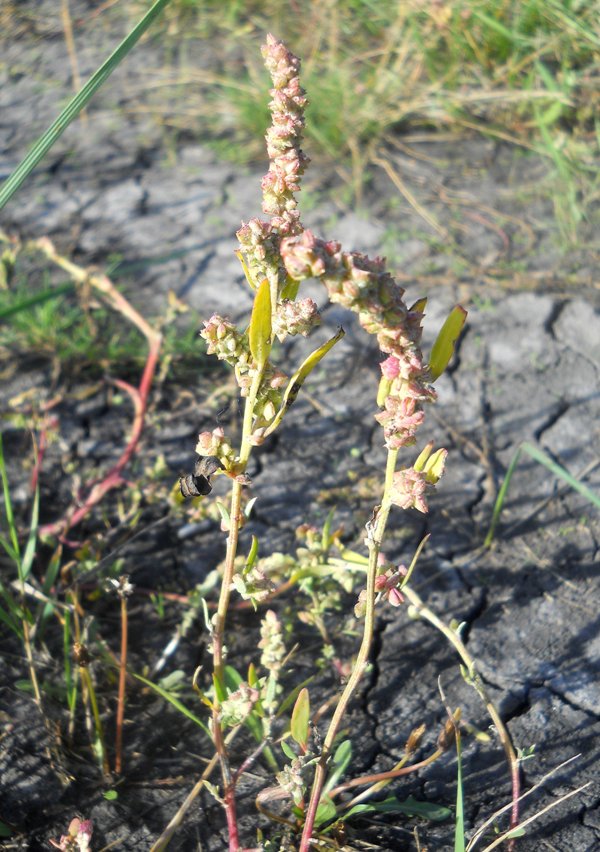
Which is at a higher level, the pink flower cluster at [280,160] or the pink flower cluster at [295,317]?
the pink flower cluster at [280,160]

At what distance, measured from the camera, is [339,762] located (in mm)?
1503

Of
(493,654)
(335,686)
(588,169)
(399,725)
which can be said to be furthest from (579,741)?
(588,169)

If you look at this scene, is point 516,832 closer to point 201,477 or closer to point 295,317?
point 201,477

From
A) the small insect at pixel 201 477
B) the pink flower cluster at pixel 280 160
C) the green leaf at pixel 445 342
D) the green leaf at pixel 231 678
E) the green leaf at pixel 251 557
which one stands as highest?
the pink flower cluster at pixel 280 160

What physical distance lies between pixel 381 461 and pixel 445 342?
46.2 inches

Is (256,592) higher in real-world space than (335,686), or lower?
higher

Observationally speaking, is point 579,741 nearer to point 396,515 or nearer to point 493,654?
point 493,654

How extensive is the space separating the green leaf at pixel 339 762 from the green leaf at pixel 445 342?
0.79 meters

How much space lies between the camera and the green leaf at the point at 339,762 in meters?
1.44

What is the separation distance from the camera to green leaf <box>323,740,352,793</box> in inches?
56.8

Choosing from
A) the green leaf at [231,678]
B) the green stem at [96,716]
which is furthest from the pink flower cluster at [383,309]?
the green stem at [96,716]

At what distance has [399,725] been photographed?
5.41ft

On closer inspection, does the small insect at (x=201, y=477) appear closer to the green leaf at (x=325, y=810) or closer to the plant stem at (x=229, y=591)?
the plant stem at (x=229, y=591)

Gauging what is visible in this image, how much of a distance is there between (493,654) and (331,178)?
192 cm
